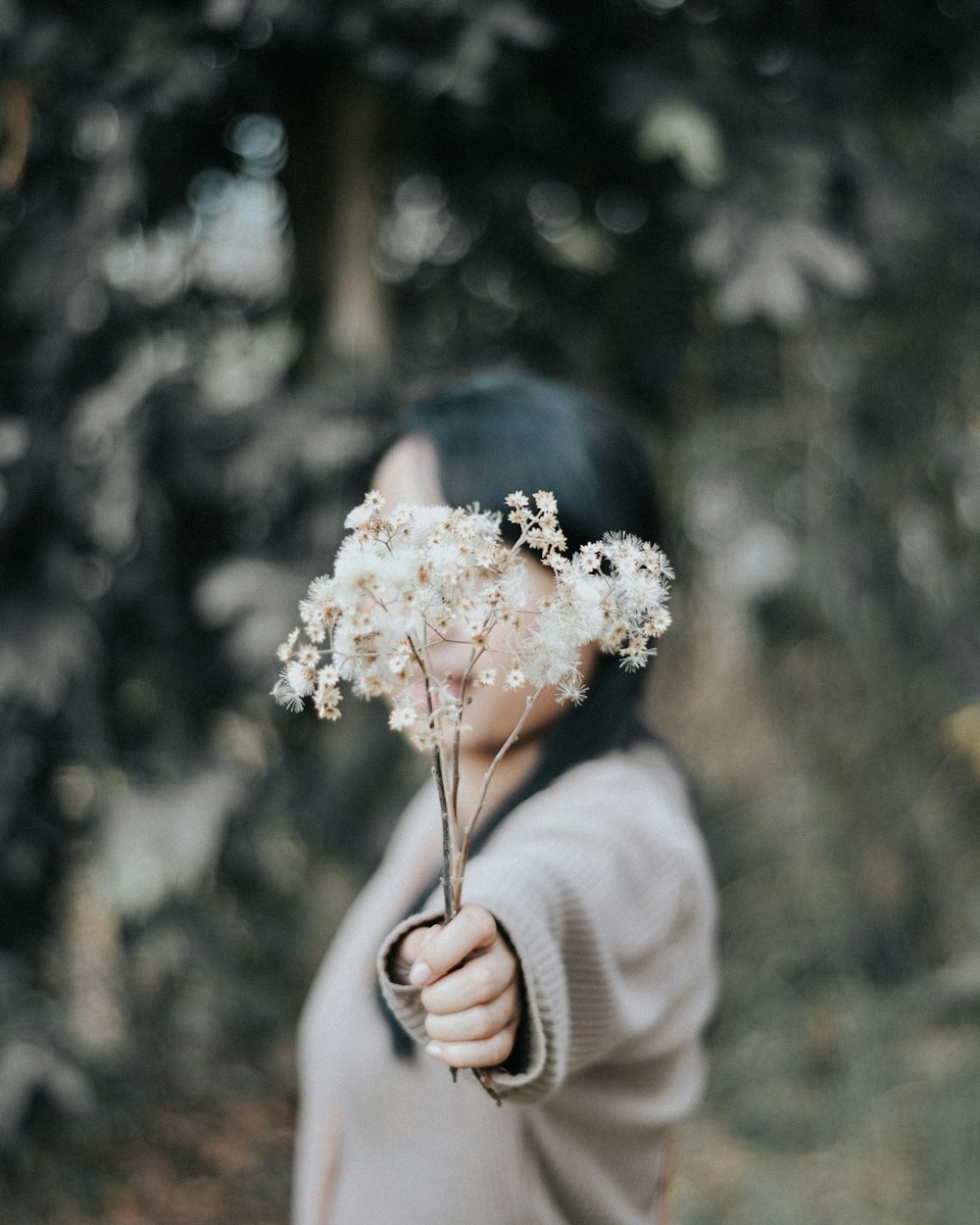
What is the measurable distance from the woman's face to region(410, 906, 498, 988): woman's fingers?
9.2 inches

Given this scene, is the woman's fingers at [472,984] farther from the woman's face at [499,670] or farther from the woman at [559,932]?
the woman's face at [499,670]

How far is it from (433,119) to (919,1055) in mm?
2387

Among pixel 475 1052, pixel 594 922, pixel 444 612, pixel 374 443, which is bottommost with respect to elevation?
pixel 374 443

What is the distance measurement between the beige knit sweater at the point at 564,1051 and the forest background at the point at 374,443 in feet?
2.47

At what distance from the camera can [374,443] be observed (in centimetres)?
191

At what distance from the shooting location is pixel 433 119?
2062 mm

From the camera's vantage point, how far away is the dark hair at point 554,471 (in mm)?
922

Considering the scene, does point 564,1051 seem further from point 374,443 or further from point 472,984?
point 374,443

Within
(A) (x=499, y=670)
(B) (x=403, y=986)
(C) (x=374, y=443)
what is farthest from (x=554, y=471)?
(C) (x=374, y=443)

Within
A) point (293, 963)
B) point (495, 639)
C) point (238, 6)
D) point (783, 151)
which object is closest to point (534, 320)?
point (783, 151)

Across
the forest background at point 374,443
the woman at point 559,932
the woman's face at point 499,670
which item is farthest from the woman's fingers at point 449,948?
the forest background at point 374,443

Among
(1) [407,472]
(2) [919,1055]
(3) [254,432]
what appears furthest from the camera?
(2) [919,1055]

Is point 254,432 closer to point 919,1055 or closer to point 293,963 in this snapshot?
point 293,963

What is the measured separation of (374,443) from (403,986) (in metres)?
1.43
